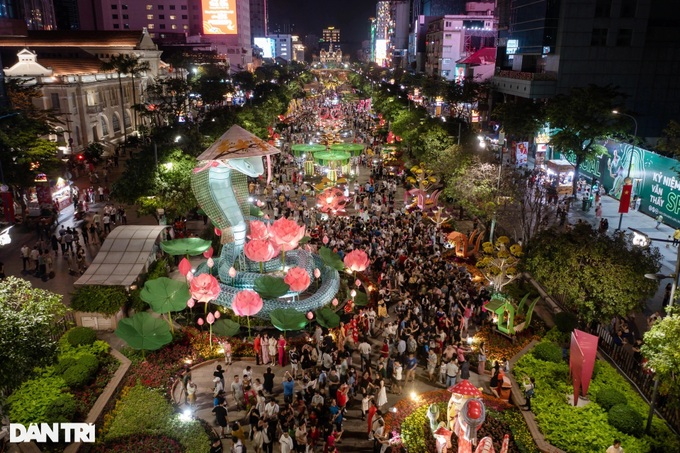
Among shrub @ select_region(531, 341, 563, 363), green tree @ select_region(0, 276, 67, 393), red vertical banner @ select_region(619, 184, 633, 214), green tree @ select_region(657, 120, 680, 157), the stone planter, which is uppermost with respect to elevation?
green tree @ select_region(657, 120, 680, 157)

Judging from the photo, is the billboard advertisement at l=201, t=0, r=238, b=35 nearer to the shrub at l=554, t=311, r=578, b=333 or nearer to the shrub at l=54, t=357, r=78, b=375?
the shrub at l=54, t=357, r=78, b=375

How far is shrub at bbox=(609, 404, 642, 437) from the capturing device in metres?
12.7

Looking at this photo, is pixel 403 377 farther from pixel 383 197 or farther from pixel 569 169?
pixel 569 169

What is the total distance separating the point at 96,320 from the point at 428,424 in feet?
38.4

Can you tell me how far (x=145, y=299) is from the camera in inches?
685

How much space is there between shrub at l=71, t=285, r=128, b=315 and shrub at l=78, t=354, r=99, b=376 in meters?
3.13

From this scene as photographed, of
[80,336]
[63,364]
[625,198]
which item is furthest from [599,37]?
[63,364]

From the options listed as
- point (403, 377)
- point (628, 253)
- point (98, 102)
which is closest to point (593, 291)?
point (628, 253)

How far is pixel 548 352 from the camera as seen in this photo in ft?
52.7

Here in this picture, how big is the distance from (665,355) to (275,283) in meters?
11.7

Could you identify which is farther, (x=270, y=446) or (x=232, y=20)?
(x=232, y=20)

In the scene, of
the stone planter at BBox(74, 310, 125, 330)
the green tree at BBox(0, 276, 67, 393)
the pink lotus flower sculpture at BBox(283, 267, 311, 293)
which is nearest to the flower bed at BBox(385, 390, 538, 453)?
the pink lotus flower sculpture at BBox(283, 267, 311, 293)

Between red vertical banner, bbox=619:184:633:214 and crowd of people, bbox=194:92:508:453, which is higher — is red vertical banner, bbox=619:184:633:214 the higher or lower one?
the higher one

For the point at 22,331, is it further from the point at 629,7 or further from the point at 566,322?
the point at 629,7
